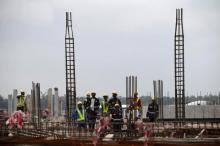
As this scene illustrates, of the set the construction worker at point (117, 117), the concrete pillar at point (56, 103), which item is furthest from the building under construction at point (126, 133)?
the concrete pillar at point (56, 103)

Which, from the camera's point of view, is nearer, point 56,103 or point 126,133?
point 126,133

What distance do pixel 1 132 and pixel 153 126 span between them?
6888 mm

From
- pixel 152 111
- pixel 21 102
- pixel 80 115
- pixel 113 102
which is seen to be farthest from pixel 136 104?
pixel 21 102

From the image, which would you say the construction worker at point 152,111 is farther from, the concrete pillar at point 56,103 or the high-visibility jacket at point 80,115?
the concrete pillar at point 56,103

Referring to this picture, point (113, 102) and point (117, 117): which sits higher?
point (113, 102)

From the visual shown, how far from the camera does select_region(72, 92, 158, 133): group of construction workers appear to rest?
21422 mm

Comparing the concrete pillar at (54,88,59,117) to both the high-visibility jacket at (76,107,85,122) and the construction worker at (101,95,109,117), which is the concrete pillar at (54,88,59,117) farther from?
the construction worker at (101,95,109,117)

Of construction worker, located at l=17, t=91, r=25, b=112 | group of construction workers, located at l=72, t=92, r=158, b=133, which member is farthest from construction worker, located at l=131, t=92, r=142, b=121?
construction worker, located at l=17, t=91, r=25, b=112

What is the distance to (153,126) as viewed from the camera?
792 inches

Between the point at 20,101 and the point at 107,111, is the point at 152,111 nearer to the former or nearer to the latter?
the point at 107,111

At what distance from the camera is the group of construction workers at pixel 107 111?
21422 mm

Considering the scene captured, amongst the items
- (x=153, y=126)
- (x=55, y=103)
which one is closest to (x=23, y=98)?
(x=153, y=126)

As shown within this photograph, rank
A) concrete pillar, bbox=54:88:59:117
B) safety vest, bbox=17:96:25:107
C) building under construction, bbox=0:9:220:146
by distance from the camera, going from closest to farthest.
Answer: building under construction, bbox=0:9:220:146 < safety vest, bbox=17:96:25:107 < concrete pillar, bbox=54:88:59:117

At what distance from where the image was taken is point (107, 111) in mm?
21844
